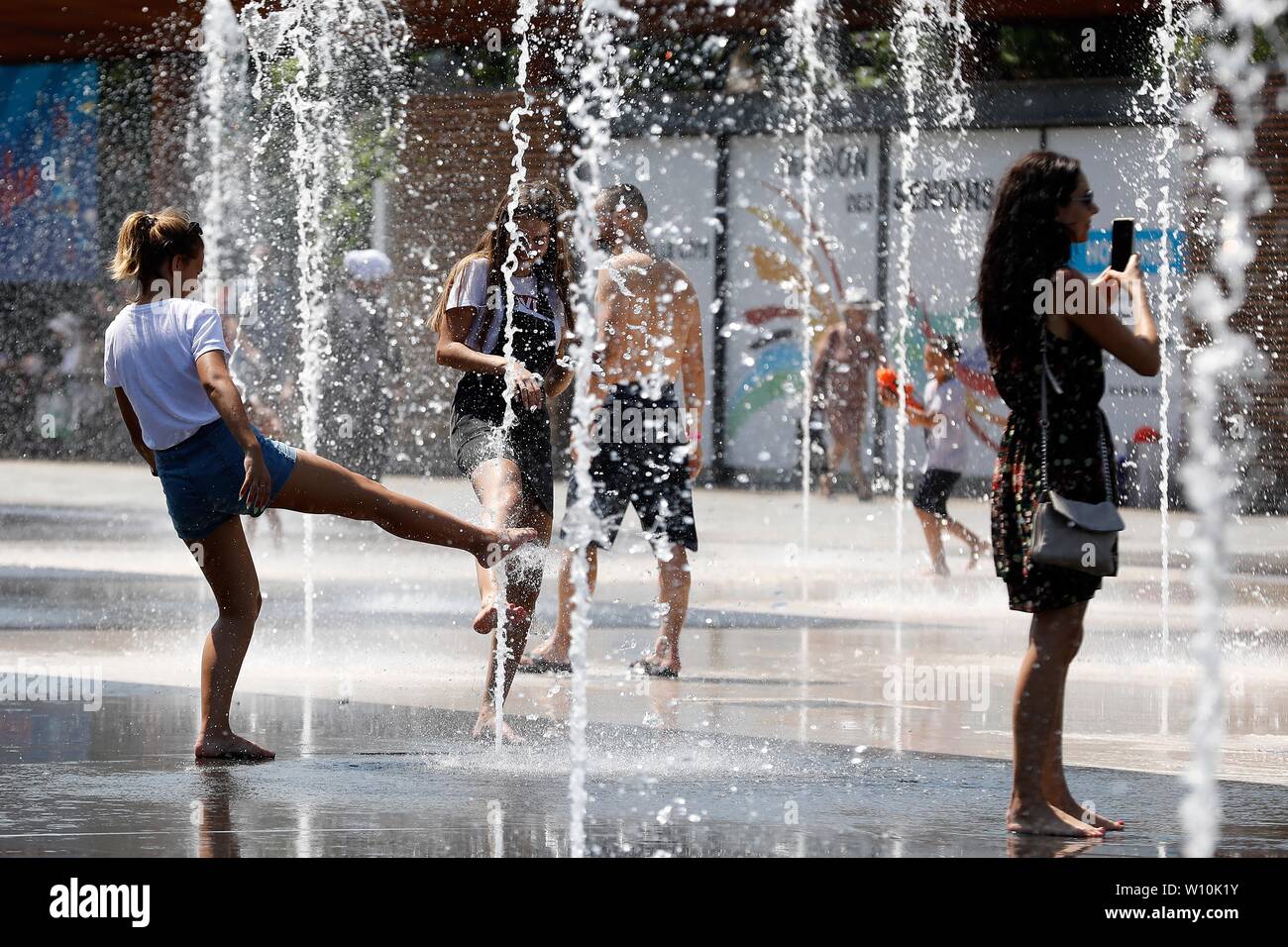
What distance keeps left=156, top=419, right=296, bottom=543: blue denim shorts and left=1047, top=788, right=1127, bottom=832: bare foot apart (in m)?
2.25

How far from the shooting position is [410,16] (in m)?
15.9

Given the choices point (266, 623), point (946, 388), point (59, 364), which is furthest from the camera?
point (59, 364)

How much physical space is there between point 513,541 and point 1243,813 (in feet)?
7.09

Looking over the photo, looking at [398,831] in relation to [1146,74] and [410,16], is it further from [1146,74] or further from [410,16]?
[1146,74]

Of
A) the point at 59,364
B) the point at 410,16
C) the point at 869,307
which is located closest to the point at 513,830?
the point at 410,16

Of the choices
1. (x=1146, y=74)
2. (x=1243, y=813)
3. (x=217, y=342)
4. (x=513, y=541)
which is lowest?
(x=1243, y=813)

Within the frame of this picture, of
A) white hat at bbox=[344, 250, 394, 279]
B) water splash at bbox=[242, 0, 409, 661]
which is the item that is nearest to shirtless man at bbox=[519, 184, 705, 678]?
white hat at bbox=[344, 250, 394, 279]

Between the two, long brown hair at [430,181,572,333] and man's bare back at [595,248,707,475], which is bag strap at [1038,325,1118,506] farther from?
man's bare back at [595,248,707,475]

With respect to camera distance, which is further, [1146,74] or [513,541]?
[1146,74]

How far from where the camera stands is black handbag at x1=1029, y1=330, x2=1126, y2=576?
455cm

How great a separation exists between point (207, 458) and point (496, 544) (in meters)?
0.87

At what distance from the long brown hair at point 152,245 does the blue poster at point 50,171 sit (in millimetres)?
15602

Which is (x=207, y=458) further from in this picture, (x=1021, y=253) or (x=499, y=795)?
(x=1021, y=253)

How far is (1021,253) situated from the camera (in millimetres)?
4727
